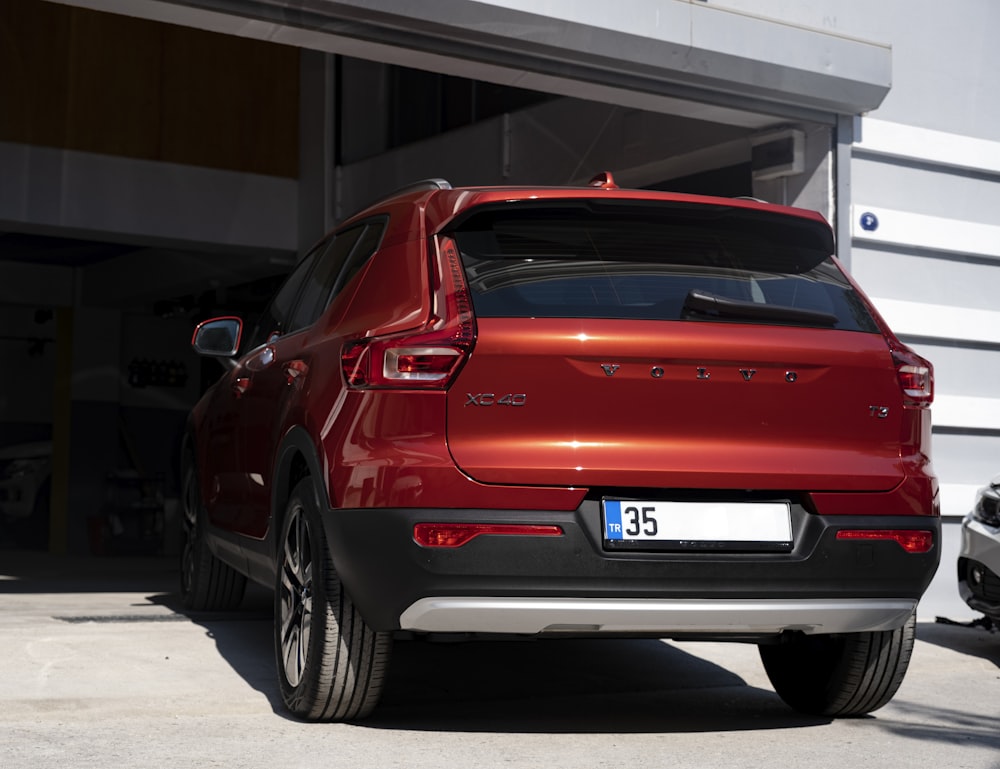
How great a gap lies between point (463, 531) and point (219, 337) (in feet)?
8.59

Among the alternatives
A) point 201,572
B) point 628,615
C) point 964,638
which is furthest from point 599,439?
point 964,638

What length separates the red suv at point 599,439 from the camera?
383cm

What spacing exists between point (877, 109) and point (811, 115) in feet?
1.55

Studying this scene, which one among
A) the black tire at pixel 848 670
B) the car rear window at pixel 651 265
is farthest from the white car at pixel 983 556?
the car rear window at pixel 651 265

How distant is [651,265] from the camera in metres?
4.21

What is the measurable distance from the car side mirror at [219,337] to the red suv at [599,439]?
5.29 ft

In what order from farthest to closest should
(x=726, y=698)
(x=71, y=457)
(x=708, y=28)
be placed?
1. (x=71, y=457)
2. (x=708, y=28)
3. (x=726, y=698)

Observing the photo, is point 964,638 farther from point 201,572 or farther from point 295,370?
point 295,370

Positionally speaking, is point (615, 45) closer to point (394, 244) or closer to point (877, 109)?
point (877, 109)

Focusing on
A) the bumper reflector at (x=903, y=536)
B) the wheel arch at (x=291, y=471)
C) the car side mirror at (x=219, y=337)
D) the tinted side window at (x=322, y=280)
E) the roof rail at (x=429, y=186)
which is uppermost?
the roof rail at (x=429, y=186)

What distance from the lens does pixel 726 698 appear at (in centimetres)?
529

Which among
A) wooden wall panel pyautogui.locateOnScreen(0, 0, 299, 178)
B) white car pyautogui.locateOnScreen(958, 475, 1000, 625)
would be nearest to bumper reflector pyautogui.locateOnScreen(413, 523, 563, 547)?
white car pyautogui.locateOnScreen(958, 475, 1000, 625)

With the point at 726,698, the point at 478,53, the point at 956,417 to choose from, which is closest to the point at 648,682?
the point at 726,698

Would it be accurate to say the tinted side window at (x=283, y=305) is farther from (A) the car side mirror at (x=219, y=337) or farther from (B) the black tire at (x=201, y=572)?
(B) the black tire at (x=201, y=572)
